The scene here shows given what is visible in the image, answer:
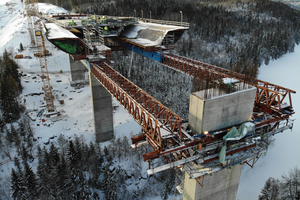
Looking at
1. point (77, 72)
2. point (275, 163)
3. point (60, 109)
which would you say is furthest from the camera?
point (77, 72)

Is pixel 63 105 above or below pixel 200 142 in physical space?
below

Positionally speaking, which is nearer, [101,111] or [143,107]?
[143,107]

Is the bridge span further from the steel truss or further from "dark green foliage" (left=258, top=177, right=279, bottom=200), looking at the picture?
"dark green foliage" (left=258, top=177, right=279, bottom=200)

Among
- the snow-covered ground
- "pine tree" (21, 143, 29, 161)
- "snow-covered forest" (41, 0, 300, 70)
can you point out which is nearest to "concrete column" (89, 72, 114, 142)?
"pine tree" (21, 143, 29, 161)

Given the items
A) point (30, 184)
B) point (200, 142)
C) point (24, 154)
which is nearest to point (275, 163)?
point (200, 142)

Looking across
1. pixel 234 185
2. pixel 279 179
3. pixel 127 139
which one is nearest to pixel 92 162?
pixel 127 139

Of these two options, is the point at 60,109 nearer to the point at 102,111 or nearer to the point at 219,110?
the point at 102,111
